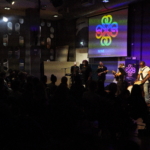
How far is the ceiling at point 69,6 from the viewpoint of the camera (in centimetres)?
1026

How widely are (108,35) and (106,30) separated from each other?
28 cm

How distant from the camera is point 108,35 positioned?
11781mm

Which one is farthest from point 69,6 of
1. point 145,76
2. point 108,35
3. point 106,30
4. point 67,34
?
point 145,76

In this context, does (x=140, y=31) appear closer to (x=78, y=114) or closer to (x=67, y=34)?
(x=67, y=34)

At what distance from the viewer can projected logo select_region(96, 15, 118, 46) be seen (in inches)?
451

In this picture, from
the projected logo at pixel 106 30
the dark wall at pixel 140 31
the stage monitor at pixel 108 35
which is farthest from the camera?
the projected logo at pixel 106 30

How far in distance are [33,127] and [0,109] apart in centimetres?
81

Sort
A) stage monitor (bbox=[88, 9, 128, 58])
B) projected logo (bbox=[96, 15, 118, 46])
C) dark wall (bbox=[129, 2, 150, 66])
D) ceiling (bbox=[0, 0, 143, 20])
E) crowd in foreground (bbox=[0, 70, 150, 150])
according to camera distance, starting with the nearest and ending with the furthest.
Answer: crowd in foreground (bbox=[0, 70, 150, 150]) → dark wall (bbox=[129, 2, 150, 66]) → ceiling (bbox=[0, 0, 143, 20]) → stage monitor (bbox=[88, 9, 128, 58]) → projected logo (bbox=[96, 15, 118, 46])

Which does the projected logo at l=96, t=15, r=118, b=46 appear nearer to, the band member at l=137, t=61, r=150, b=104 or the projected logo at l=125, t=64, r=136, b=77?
the projected logo at l=125, t=64, r=136, b=77

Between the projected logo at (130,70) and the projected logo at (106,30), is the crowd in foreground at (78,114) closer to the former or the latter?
the projected logo at (130,70)

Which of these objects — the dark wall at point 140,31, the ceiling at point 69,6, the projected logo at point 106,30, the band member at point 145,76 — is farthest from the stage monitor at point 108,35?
the band member at point 145,76

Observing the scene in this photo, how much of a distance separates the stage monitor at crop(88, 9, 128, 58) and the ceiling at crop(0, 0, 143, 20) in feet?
1.87

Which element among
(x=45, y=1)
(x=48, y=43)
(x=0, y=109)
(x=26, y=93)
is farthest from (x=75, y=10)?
(x=0, y=109)

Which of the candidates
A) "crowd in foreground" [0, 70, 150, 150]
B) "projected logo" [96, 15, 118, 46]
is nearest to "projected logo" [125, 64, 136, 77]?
"projected logo" [96, 15, 118, 46]
